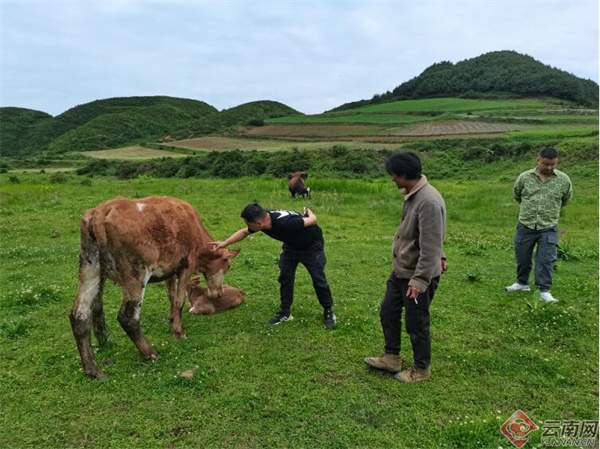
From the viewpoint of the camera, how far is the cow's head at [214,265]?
684 centimetres

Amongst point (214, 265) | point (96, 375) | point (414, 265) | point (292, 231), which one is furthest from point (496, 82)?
point (96, 375)

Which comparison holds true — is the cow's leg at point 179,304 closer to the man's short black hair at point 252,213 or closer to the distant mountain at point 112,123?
the man's short black hair at point 252,213

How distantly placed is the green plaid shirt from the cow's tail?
703cm

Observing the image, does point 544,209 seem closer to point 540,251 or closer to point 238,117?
point 540,251

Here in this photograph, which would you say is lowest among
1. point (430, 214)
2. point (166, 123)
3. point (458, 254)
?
point (458, 254)

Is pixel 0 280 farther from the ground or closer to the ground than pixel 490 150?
closer to the ground

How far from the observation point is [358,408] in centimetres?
463

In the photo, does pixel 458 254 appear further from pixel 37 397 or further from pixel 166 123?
pixel 166 123

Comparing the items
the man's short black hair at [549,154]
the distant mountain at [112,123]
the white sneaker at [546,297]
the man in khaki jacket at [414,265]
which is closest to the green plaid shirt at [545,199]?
the man's short black hair at [549,154]

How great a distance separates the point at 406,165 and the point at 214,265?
12.8 ft

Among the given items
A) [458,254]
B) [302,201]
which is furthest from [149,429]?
[302,201]

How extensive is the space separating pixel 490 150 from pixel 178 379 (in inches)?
1591

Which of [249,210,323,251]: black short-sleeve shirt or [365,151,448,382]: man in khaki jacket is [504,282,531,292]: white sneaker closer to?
[365,151,448,382]: man in khaki jacket

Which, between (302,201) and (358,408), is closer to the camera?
(358,408)
